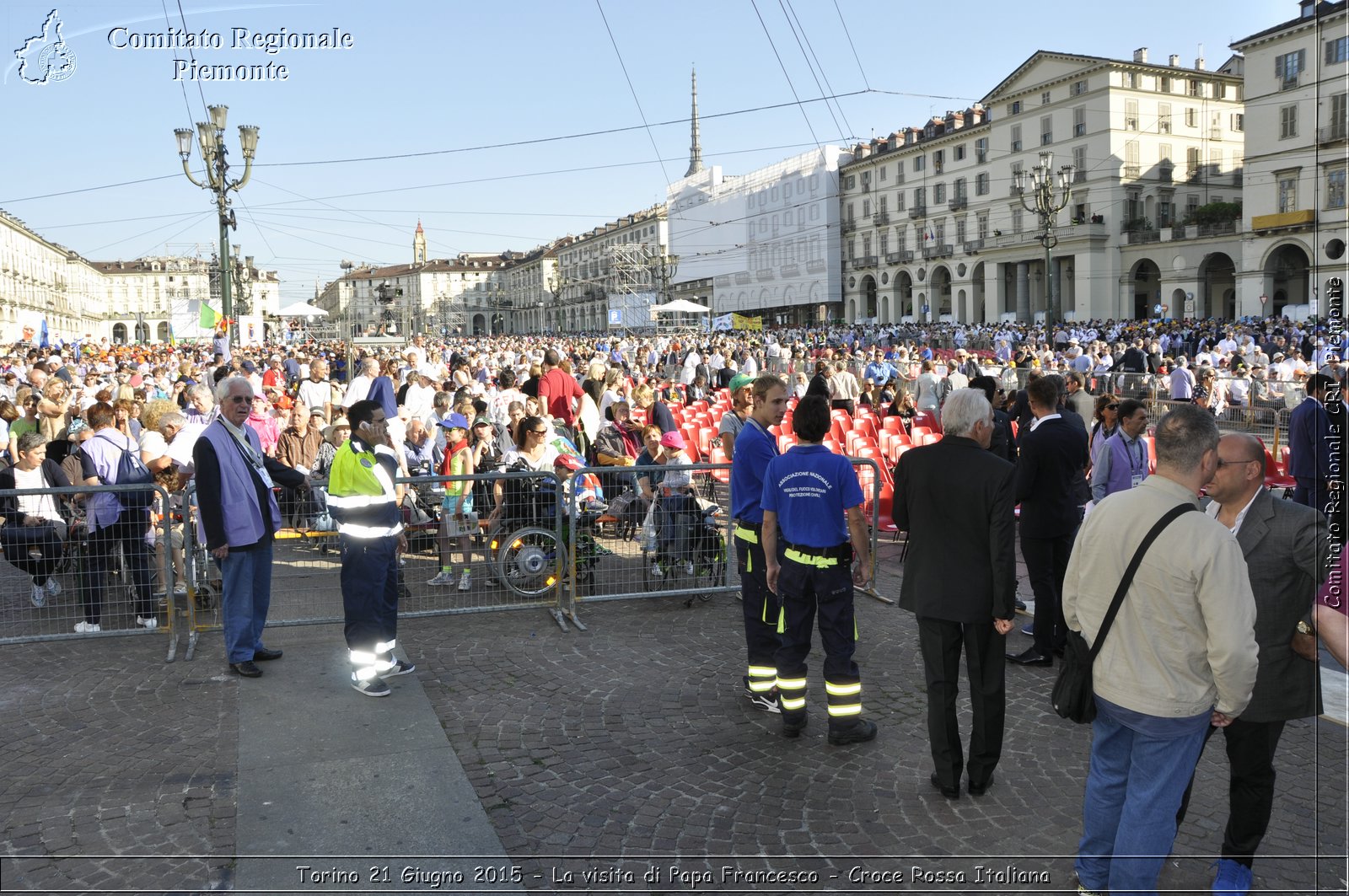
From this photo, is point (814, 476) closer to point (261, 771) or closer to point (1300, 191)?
point (261, 771)

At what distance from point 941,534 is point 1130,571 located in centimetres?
116

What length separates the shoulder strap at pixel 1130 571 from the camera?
293 centimetres

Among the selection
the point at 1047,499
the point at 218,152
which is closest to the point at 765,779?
the point at 1047,499

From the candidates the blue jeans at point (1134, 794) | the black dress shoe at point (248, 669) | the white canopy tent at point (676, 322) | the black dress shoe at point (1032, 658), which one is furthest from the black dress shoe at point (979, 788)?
the white canopy tent at point (676, 322)

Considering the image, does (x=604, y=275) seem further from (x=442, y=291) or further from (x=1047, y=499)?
(x=1047, y=499)

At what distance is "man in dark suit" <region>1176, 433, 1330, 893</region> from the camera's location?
3158 mm

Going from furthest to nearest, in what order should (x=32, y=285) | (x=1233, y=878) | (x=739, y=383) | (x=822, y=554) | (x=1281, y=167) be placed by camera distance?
(x=1281, y=167)
(x=32, y=285)
(x=739, y=383)
(x=822, y=554)
(x=1233, y=878)

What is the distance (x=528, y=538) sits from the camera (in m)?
7.16

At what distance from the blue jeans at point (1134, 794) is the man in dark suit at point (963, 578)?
771 mm

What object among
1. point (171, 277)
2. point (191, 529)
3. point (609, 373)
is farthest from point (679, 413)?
point (171, 277)

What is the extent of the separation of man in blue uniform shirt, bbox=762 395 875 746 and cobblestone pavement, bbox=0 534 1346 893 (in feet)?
0.80

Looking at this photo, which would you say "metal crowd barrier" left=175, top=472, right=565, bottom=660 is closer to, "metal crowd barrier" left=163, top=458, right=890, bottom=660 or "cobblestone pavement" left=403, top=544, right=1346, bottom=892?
"metal crowd barrier" left=163, top=458, right=890, bottom=660

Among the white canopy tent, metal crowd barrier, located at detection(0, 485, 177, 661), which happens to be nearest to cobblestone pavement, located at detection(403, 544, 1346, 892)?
metal crowd barrier, located at detection(0, 485, 177, 661)

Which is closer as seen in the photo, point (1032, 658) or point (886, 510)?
point (1032, 658)
